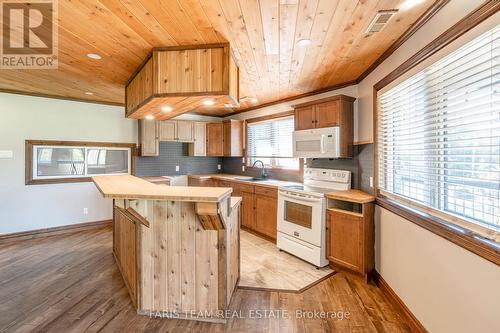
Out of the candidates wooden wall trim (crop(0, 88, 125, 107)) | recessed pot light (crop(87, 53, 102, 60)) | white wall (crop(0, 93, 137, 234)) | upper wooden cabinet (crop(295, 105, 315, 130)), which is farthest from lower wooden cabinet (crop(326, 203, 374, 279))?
wooden wall trim (crop(0, 88, 125, 107))

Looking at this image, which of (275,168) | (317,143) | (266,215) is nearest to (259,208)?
(266,215)

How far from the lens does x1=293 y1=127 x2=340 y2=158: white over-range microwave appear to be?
3.39 meters

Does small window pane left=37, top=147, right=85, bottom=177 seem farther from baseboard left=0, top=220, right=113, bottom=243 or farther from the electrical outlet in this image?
baseboard left=0, top=220, right=113, bottom=243

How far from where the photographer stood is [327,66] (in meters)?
3.04

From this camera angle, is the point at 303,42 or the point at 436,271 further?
the point at 303,42

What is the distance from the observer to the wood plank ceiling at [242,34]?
72.4 inches

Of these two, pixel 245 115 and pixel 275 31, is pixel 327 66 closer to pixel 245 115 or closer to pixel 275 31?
pixel 275 31

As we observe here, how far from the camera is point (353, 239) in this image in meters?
2.93

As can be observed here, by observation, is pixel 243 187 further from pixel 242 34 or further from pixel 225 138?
pixel 242 34

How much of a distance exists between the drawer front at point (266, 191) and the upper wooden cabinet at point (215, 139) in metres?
1.71

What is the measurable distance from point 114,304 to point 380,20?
3.47 m

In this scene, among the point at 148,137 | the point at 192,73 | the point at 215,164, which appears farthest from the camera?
the point at 215,164

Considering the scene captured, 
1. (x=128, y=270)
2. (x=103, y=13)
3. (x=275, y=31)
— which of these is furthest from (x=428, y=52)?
(x=128, y=270)

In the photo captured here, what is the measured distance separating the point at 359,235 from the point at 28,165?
17.4 feet
